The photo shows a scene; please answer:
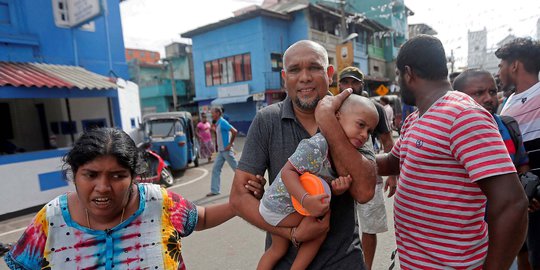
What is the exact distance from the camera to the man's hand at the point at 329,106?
1.52 m

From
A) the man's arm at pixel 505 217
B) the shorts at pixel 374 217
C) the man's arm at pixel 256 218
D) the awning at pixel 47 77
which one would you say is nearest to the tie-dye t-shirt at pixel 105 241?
the man's arm at pixel 256 218

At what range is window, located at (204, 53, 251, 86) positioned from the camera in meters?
23.2

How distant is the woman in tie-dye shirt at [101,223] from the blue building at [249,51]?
2019cm

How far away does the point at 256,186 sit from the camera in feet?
5.37

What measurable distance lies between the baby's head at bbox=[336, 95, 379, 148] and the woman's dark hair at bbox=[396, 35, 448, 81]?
1.19 feet

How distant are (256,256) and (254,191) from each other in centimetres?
239

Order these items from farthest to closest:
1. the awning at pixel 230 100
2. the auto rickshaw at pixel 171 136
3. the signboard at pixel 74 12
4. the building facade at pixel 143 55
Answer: the building facade at pixel 143 55 → the awning at pixel 230 100 → the auto rickshaw at pixel 171 136 → the signboard at pixel 74 12

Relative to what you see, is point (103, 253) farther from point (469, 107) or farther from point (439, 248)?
point (469, 107)

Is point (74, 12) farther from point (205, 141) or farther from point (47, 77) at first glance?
point (205, 141)

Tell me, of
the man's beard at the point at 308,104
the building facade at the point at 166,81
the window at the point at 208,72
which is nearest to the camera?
the man's beard at the point at 308,104

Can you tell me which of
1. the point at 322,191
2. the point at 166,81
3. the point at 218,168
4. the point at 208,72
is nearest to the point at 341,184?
→ the point at 322,191

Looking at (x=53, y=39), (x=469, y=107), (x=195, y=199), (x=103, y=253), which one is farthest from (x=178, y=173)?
(x=469, y=107)

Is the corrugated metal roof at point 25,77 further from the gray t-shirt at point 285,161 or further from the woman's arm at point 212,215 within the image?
the gray t-shirt at point 285,161

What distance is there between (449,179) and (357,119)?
51 centimetres
